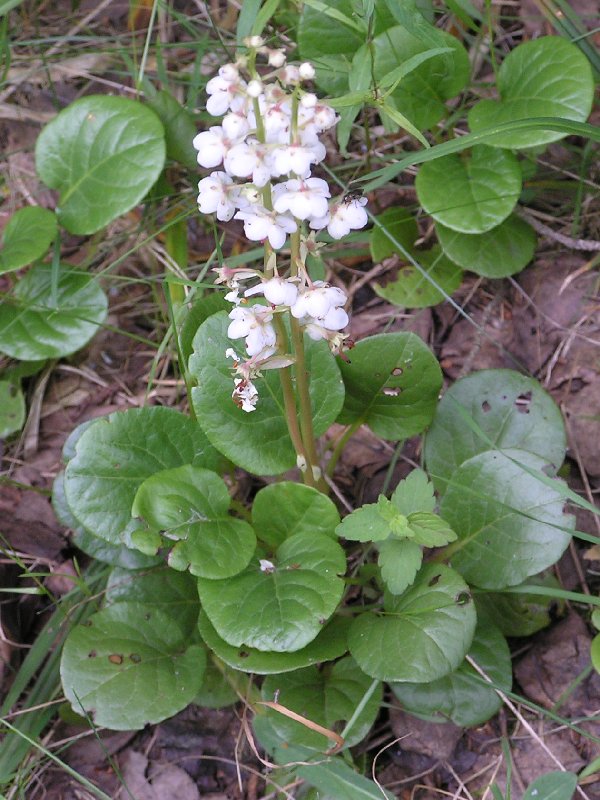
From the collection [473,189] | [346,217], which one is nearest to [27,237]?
[473,189]

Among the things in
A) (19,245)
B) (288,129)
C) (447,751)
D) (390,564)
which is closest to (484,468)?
(390,564)

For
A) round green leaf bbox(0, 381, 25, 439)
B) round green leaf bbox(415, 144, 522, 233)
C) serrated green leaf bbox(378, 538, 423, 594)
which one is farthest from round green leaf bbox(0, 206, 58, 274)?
serrated green leaf bbox(378, 538, 423, 594)

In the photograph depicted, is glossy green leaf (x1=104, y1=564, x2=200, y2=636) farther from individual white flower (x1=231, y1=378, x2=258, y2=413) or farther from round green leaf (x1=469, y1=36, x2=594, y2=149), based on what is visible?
round green leaf (x1=469, y1=36, x2=594, y2=149)

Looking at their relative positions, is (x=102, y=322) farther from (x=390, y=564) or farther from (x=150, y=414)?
(x=390, y=564)

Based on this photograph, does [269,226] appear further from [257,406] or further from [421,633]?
[421,633]

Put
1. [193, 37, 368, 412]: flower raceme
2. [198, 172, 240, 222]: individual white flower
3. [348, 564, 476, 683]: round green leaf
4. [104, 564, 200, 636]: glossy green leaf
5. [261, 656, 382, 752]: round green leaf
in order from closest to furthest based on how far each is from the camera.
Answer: [193, 37, 368, 412]: flower raceme
[198, 172, 240, 222]: individual white flower
[348, 564, 476, 683]: round green leaf
[261, 656, 382, 752]: round green leaf
[104, 564, 200, 636]: glossy green leaf

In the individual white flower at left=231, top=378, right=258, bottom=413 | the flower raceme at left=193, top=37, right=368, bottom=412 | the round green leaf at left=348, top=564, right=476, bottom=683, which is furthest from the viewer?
the round green leaf at left=348, top=564, right=476, bottom=683
